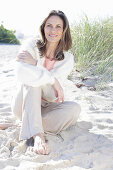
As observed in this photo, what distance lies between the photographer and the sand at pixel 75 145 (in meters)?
1.66

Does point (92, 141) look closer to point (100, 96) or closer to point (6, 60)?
point (100, 96)

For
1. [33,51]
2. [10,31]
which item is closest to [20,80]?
[33,51]

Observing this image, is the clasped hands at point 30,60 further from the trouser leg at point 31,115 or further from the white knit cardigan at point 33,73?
the trouser leg at point 31,115

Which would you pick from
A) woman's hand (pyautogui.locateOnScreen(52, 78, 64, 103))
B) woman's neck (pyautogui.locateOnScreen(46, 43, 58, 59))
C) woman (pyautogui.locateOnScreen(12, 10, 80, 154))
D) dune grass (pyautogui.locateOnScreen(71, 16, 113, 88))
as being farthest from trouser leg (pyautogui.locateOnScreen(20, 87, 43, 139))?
Result: dune grass (pyautogui.locateOnScreen(71, 16, 113, 88))

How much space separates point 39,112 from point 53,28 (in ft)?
2.18

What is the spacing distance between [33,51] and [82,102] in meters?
0.98

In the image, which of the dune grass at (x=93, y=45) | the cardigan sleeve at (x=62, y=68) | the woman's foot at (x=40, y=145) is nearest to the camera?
the woman's foot at (x=40, y=145)

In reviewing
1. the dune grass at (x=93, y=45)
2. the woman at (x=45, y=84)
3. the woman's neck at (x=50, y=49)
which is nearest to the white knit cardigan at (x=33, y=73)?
the woman at (x=45, y=84)

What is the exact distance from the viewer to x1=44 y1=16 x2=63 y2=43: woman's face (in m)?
2.04

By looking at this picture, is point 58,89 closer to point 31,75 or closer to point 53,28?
point 31,75

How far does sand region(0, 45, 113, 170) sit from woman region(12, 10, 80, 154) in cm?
8

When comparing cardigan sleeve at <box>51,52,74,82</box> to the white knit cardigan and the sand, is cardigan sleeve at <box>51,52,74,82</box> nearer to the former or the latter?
the white knit cardigan

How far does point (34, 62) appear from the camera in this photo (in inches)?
76.2

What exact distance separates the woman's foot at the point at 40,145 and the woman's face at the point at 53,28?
0.76m
